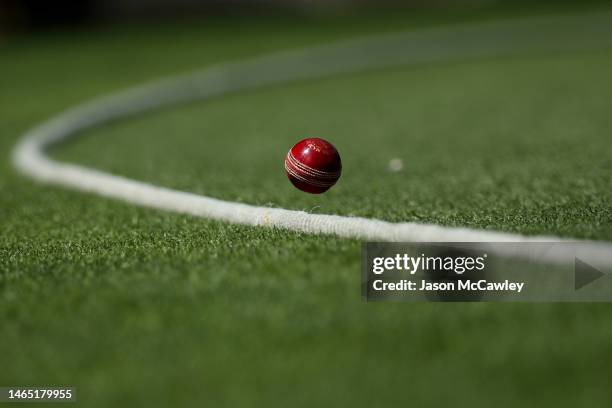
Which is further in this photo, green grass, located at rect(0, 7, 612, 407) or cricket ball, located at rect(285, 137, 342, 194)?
cricket ball, located at rect(285, 137, 342, 194)

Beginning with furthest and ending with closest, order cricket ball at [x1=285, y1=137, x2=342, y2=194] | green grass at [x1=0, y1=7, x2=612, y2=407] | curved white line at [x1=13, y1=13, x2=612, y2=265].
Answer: cricket ball at [x1=285, y1=137, x2=342, y2=194] → curved white line at [x1=13, y1=13, x2=612, y2=265] → green grass at [x1=0, y1=7, x2=612, y2=407]

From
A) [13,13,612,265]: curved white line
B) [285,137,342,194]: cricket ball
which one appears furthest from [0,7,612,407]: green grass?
[285,137,342,194]: cricket ball

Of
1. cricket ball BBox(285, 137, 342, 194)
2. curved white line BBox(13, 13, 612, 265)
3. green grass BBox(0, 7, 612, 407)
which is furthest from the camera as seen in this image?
cricket ball BBox(285, 137, 342, 194)

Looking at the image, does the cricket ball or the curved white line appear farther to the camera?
the cricket ball

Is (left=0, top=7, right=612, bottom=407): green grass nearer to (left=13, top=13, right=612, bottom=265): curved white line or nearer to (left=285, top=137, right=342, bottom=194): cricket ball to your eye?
(left=13, top=13, right=612, bottom=265): curved white line

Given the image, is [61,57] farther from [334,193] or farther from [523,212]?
[523,212]

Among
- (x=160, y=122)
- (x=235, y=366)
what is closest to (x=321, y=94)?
(x=160, y=122)
